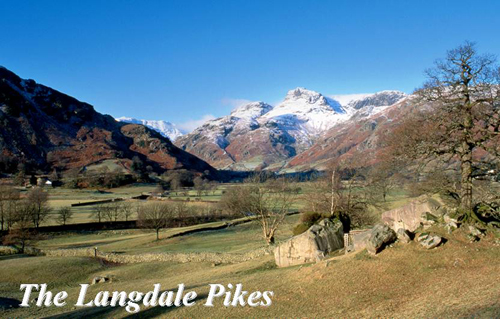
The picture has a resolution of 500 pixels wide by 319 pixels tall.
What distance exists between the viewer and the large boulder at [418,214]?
67.9ft

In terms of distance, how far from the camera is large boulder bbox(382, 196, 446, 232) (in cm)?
2069

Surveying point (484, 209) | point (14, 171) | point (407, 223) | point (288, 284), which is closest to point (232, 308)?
point (288, 284)

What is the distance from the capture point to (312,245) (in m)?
24.9

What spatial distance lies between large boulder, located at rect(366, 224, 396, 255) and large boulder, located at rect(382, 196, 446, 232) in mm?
2407

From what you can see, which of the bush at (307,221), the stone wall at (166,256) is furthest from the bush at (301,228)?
the stone wall at (166,256)

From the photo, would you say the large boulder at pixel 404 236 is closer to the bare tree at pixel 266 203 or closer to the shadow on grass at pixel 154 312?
the shadow on grass at pixel 154 312

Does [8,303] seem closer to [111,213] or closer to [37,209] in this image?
[37,209]

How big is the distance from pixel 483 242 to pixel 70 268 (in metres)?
39.8

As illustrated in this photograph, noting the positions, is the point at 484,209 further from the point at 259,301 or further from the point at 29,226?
the point at 29,226

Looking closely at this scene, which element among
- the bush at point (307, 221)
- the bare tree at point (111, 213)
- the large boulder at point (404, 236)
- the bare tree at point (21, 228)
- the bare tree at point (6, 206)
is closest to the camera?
the large boulder at point (404, 236)

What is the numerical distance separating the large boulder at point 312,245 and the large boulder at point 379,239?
503 centimetres

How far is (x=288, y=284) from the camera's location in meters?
19.2

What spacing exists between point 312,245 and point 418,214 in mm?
7386

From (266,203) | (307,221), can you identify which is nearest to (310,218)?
(307,221)
